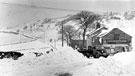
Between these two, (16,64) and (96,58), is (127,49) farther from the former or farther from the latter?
(16,64)

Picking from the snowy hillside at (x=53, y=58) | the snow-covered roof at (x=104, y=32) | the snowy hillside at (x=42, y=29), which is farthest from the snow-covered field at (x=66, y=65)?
the snow-covered roof at (x=104, y=32)

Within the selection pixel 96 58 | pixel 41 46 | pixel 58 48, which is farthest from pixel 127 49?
pixel 41 46

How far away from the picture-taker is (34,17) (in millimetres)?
1676

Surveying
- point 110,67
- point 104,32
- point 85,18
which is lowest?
point 110,67

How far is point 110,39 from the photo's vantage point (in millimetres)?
1844

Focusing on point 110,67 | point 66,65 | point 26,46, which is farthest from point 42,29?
point 110,67

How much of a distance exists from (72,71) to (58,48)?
26cm

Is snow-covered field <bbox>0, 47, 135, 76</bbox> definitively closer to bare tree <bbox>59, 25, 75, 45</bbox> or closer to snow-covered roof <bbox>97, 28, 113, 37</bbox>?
bare tree <bbox>59, 25, 75, 45</bbox>

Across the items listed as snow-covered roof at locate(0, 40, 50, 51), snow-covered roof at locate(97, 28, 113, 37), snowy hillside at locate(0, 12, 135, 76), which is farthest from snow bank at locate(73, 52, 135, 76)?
snow-covered roof at locate(0, 40, 50, 51)

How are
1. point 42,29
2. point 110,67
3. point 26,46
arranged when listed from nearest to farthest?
1. point 26,46
2. point 42,29
3. point 110,67

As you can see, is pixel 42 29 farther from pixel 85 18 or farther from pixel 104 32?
pixel 104 32

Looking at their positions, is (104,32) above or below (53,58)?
above

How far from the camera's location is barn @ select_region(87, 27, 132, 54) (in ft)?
6.00

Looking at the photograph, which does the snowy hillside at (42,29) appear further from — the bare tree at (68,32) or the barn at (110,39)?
the barn at (110,39)
